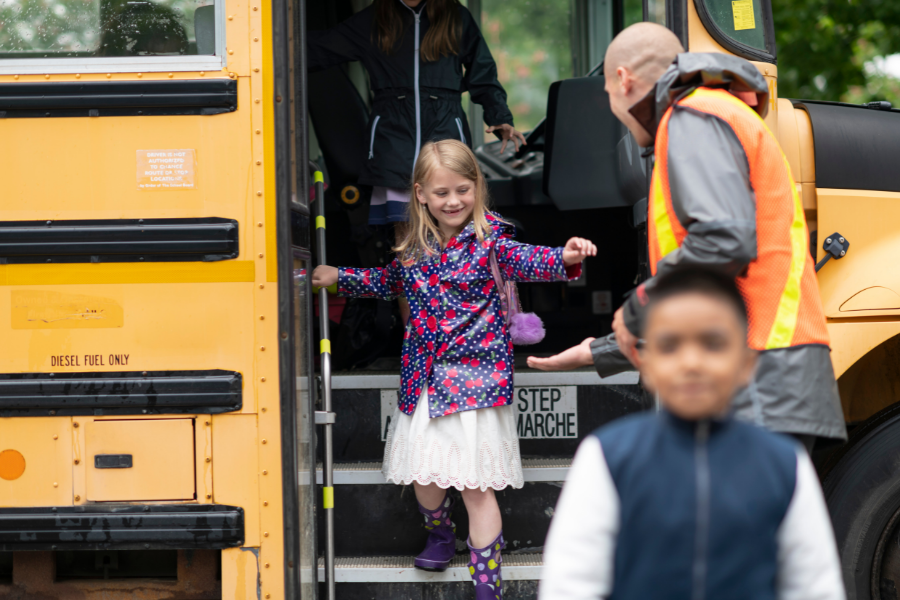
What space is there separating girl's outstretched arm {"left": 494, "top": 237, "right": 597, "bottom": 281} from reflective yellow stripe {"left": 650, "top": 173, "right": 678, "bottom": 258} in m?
0.49

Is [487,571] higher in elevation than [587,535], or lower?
lower

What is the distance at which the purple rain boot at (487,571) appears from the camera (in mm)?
2010

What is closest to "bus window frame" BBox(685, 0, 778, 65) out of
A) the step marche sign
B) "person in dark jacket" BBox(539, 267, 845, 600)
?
the step marche sign

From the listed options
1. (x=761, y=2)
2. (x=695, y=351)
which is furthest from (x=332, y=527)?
(x=761, y=2)

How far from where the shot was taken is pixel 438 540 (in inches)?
82.8

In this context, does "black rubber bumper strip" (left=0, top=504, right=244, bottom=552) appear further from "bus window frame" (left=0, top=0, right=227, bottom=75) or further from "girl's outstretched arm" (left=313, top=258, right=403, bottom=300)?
"bus window frame" (left=0, top=0, right=227, bottom=75)

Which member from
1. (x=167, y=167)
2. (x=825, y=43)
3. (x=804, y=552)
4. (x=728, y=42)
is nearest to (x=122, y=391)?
(x=167, y=167)

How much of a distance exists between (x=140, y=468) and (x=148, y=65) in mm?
931

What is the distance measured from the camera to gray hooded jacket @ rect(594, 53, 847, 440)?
126 centimetres

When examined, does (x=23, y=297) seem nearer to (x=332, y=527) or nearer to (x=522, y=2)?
(x=332, y=527)

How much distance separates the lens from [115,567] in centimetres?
201

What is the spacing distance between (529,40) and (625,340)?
11.4 ft

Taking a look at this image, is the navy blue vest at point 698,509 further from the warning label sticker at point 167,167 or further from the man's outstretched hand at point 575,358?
the warning label sticker at point 167,167

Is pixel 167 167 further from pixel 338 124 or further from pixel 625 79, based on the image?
pixel 338 124
